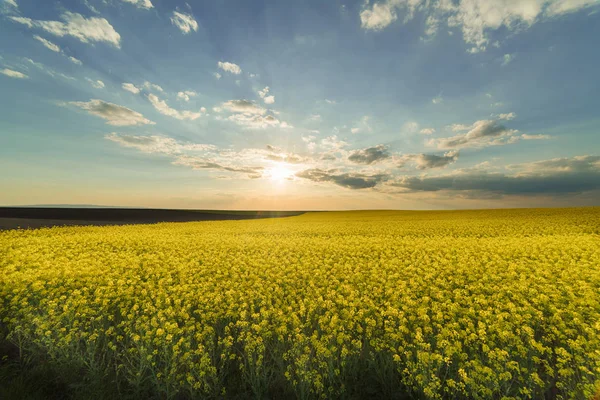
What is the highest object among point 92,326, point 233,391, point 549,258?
point 549,258

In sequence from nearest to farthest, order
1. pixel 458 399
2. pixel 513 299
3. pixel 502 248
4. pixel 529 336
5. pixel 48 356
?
pixel 458 399, pixel 529 336, pixel 48 356, pixel 513 299, pixel 502 248

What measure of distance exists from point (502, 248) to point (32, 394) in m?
24.8

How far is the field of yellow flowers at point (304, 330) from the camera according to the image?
7.09m

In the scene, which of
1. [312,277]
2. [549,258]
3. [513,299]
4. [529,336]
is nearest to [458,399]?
[529,336]

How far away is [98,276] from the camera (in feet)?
45.6

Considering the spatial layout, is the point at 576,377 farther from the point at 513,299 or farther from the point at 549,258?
the point at 549,258

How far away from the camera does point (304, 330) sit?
9055 millimetres

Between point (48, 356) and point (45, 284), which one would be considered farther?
point (45, 284)

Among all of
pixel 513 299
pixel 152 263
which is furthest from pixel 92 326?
pixel 513 299

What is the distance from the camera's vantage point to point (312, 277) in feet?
44.0

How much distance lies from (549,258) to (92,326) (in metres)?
23.0

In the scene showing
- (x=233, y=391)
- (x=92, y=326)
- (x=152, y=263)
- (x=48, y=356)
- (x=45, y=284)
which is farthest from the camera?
(x=152, y=263)

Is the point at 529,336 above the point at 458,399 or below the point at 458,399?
above

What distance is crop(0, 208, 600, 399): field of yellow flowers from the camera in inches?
279
